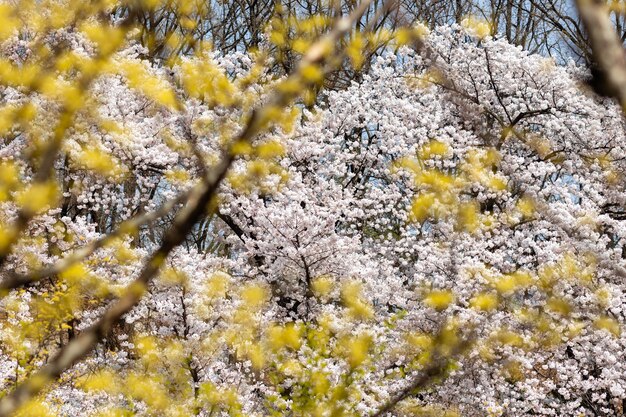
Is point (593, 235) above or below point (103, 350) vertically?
above

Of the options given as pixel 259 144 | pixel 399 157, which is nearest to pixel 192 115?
pixel 259 144

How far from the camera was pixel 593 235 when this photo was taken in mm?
10586

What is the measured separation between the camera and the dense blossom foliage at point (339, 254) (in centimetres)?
1045

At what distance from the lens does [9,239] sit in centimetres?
107

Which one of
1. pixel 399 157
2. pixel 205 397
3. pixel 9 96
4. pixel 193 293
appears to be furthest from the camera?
pixel 399 157

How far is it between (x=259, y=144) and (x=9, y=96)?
484 centimetres

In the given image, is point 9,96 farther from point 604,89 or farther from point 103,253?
point 604,89

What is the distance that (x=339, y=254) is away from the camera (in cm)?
1226

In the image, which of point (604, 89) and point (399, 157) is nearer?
point (604, 89)

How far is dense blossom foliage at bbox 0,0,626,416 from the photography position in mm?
10445

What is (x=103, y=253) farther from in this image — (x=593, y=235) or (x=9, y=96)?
(x=593, y=235)

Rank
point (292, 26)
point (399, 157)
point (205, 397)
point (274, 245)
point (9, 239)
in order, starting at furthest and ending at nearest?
1. point (292, 26)
2. point (399, 157)
3. point (274, 245)
4. point (205, 397)
5. point (9, 239)

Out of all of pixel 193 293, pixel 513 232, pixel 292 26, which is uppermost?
pixel 292 26

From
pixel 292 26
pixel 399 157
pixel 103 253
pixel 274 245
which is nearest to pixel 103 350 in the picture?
pixel 103 253
